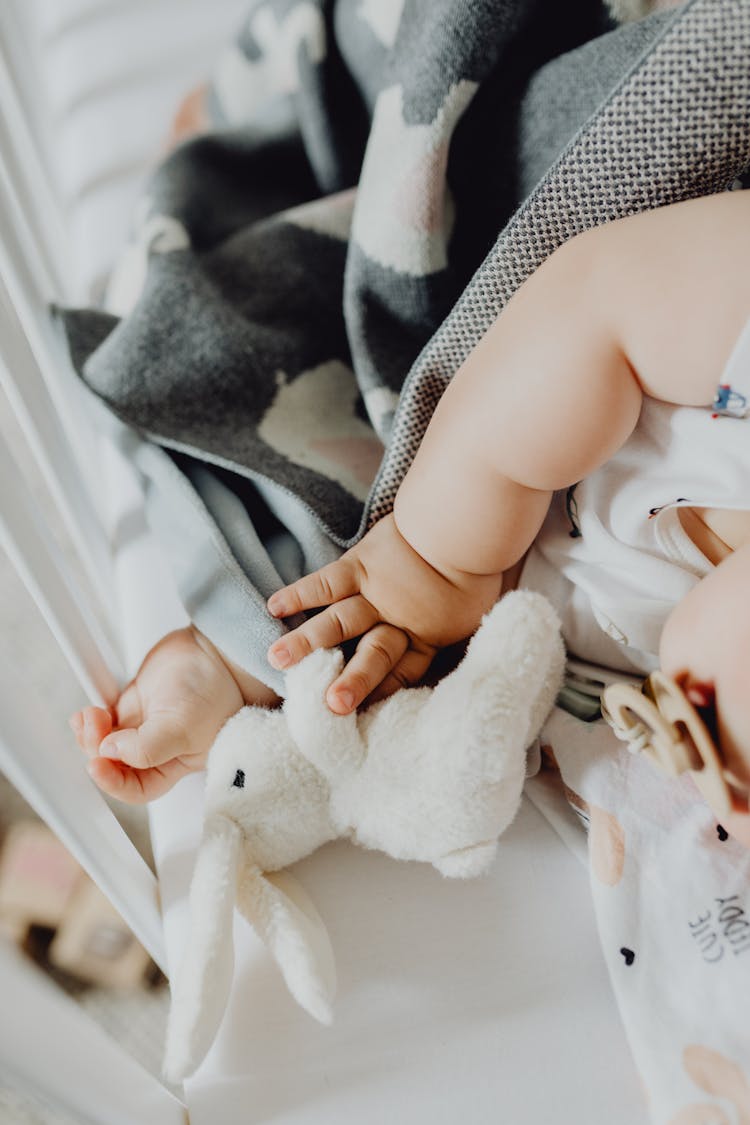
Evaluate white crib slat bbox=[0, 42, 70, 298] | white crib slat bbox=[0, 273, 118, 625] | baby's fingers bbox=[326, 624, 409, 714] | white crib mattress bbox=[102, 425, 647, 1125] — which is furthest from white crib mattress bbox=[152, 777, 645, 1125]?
white crib slat bbox=[0, 42, 70, 298]

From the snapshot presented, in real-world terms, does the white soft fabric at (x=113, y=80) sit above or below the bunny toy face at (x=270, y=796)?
above

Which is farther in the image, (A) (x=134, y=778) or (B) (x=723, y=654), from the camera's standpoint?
(A) (x=134, y=778)

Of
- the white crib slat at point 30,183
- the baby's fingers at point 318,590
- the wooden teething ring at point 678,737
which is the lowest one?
the baby's fingers at point 318,590

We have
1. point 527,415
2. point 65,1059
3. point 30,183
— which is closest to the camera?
point 65,1059

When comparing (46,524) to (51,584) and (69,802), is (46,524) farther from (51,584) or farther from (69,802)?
(69,802)

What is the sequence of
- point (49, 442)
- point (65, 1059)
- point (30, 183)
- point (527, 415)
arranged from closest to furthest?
1. point (65, 1059)
2. point (527, 415)
3. point (49, 442)
4. point (30, 183)

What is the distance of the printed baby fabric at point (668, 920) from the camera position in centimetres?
43

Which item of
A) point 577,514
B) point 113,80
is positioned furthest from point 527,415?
point 113,80

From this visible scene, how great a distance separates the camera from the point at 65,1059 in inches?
14.2

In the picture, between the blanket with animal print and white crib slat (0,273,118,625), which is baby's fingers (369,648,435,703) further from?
white crib slat (0,273,118,625)

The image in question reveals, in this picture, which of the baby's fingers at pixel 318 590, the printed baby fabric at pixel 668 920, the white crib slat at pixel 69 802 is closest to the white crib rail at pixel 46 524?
Result: the white crib slat at pixel 69 802

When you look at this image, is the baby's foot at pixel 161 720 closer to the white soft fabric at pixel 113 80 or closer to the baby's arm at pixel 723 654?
the baby's arm at pixel 723 654

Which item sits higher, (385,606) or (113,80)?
(113,80)

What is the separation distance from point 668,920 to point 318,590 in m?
0.28
